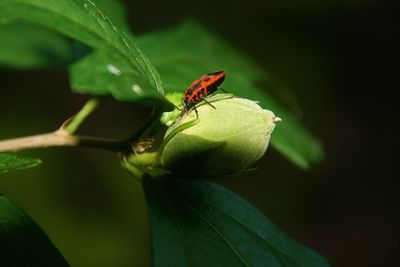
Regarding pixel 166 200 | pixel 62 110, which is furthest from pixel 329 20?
pixel 166 200

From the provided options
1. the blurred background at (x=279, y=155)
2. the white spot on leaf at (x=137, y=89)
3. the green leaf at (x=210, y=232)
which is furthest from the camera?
the blurred background at (x=279, y=155)

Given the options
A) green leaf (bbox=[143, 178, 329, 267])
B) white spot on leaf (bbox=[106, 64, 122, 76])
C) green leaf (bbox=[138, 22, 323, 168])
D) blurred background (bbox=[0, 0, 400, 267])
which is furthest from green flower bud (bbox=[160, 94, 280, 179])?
blurred background (bbox=[0, 0, 400, 267])

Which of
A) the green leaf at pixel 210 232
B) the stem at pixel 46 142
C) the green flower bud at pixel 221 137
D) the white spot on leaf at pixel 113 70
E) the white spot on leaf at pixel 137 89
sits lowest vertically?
the green leaf at pixel 210 232

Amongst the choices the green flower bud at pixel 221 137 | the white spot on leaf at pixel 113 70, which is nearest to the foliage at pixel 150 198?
the white spot on leaf at pixel 113 70

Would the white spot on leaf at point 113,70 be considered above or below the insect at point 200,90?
above

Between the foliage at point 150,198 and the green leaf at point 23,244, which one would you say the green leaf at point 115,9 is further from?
the green leaf at point 23,244

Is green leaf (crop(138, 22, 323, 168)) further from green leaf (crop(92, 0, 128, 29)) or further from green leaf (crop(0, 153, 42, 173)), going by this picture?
green leaf (crop(0, 153, 42, 173))
